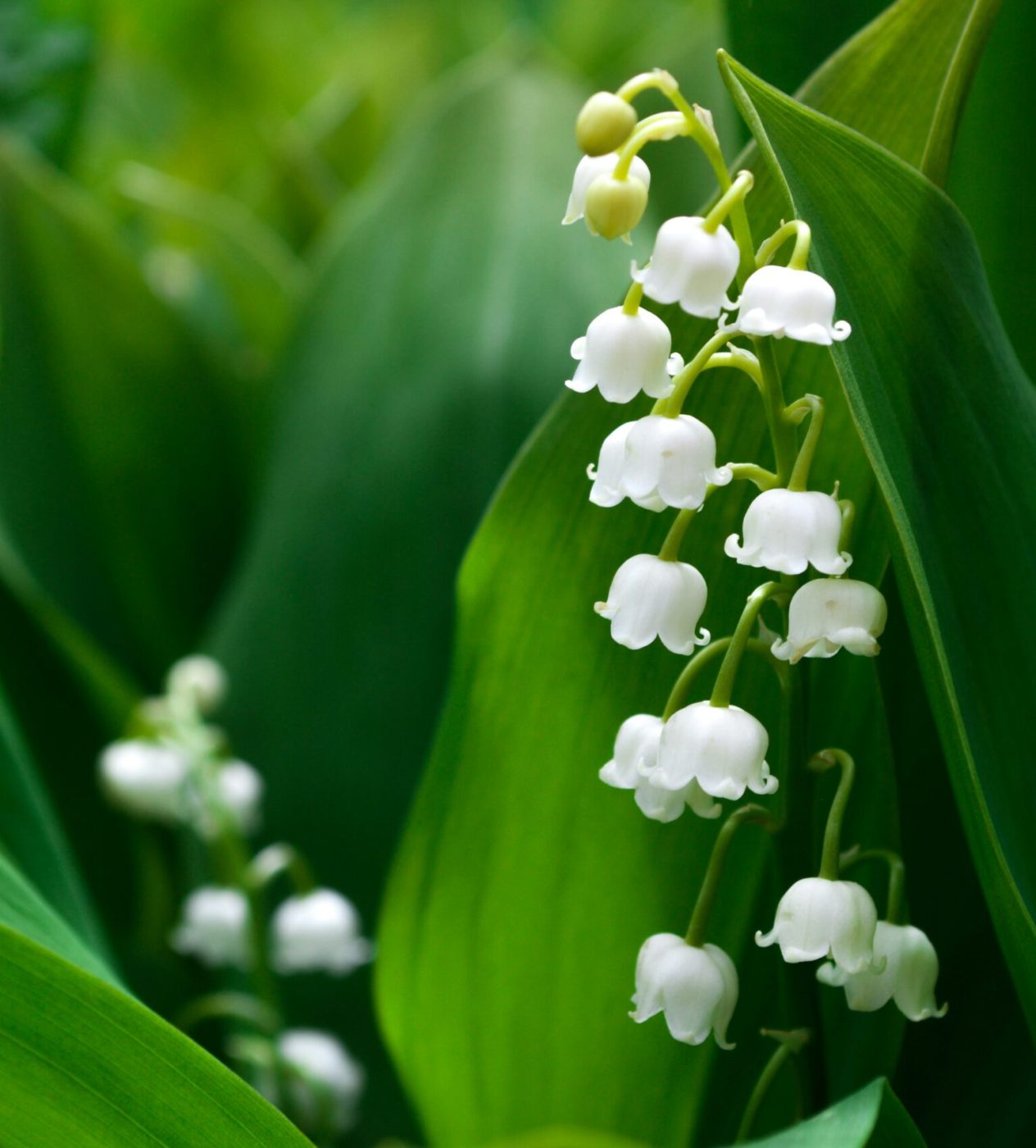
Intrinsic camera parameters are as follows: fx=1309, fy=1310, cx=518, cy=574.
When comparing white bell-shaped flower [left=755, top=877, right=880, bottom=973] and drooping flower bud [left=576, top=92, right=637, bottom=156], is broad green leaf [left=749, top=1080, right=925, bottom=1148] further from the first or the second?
drooping flower bud [left=576, top=92, right=637, bottom=156]

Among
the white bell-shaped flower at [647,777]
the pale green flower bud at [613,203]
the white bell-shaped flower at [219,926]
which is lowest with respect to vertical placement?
the white bell-shaped flower at [219,926]

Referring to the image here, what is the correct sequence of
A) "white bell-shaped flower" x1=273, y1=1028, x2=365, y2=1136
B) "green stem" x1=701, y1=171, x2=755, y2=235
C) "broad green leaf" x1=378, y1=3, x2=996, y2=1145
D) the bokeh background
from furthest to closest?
the bokeh background → "white bell-shaped flower" x1=273, y1=1028, x2=365, y2=1136 → "broad green leaf" x1=378, y1=3, x2=996, y2=1145 → "green stem" x1=701, y1=171, x2=755, y2=235

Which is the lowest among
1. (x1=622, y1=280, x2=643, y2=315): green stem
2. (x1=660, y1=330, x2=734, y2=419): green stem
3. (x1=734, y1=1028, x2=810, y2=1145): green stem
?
(x1=734, y1=1028, x2=810, y2=1145): green stem

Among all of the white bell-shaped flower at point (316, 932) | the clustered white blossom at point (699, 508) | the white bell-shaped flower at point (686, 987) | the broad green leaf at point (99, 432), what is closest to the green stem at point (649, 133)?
the clustered white blossom at point (699, 508)

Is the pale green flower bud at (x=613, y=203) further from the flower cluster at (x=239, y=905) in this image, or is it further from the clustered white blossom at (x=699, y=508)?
the flower cluster at (x=239, y=905)

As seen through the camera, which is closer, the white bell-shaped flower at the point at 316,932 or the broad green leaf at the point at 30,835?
the broad green leaf at the point at 30,835

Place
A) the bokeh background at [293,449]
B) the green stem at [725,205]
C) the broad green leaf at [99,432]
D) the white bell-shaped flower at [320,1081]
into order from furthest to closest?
the broad green leaf at [99,432], the bokeh background at [293,449], the white bell-shaped flower at [320,1081], the green stem at [725,205]

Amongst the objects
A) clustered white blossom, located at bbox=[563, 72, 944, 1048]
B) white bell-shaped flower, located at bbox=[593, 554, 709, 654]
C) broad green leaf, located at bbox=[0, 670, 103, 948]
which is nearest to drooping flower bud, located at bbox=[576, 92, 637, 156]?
clustered white blossom, located at bbox=[563, 72, 944, 1048]
